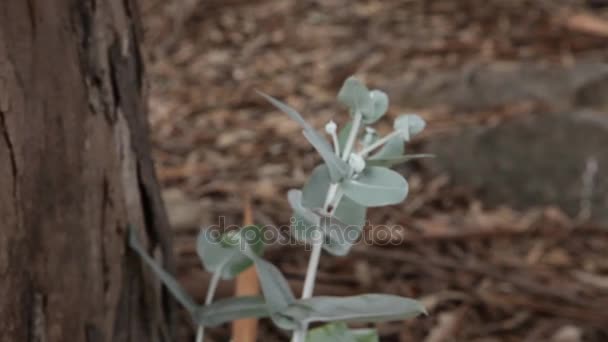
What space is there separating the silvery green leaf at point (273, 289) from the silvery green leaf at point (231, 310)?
0.16 feet

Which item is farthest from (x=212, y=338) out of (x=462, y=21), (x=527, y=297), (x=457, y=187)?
(x=462, y=21)

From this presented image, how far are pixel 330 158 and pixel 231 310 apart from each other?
0.19 metres

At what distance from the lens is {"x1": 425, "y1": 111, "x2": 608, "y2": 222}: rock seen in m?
1.64

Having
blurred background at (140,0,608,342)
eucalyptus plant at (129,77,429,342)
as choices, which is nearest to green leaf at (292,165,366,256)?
eucalyptus plant at (129,77,429,342)

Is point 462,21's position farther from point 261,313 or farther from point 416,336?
point 261,313

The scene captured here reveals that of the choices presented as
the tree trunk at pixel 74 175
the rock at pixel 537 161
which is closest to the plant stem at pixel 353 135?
the tree trunk at pixel 74 175

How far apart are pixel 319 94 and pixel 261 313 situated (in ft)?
5.20

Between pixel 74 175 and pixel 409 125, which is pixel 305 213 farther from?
pixel 74 175

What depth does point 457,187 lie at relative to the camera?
66.7 inches

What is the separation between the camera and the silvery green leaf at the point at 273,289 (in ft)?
1.69

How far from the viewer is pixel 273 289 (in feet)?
1.71

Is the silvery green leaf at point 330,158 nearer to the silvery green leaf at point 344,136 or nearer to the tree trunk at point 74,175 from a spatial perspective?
the silvery green leaf at point 344,136

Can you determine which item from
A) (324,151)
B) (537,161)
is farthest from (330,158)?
(537,161)

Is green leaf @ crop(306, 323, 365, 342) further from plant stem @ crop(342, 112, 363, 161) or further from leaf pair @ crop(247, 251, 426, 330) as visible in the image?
plant stem @ crop(342, 112, 363, 161)
